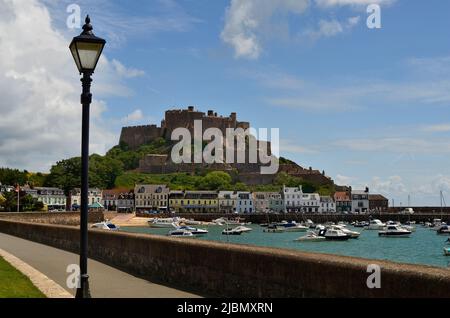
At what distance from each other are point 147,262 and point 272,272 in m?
6.71

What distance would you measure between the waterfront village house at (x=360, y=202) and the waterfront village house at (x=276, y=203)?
78.9 ft

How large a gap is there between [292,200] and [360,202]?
22.5 metres

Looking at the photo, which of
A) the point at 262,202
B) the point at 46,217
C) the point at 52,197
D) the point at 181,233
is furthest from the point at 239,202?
the point at 46,217

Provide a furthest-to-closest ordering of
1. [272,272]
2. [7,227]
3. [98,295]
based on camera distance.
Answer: [7,227], [98,295], [272,272]

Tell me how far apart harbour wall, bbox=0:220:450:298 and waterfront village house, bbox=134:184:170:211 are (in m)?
165

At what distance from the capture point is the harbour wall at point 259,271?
30.0 ft

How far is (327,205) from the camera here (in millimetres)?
193875

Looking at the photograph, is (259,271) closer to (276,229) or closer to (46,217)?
(46,217)

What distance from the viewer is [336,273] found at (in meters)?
10.2

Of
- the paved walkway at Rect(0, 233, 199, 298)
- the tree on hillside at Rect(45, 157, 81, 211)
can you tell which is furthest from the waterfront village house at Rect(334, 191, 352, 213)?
the paved walkway at Rect(0, 233, 199, 298)

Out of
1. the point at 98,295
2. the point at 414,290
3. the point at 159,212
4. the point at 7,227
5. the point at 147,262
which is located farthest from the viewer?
the point at 159,212
